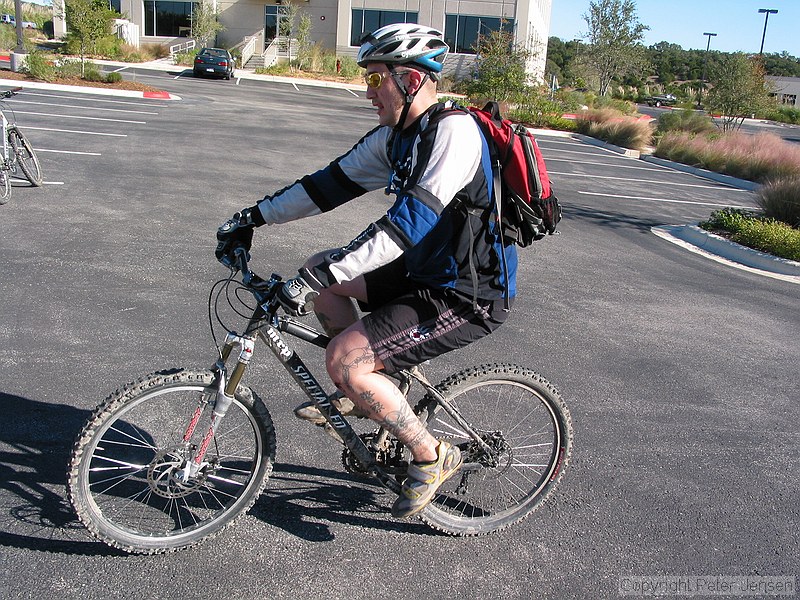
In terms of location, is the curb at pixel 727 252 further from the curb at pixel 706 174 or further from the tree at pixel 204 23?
the tree at pixel 204 23

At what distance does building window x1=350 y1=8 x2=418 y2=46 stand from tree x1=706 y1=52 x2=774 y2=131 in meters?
28.8

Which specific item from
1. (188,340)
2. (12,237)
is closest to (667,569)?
(188,340)

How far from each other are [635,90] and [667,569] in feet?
236

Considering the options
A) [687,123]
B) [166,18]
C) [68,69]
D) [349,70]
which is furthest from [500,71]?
[166,18]

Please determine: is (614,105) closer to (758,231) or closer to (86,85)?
(86,85)

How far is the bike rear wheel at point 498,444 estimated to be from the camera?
3.46m

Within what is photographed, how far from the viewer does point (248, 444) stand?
10.7 ft

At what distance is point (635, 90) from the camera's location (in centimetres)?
6912

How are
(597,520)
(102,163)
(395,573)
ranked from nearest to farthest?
1. (395,573)
2. (597,520)
3. (102,163)

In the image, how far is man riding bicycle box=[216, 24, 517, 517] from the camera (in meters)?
2.83

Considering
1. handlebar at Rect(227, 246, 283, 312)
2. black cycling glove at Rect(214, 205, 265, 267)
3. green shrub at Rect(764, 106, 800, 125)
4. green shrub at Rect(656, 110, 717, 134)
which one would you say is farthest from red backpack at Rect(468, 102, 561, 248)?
green shrub at Rect(764, 106, 800, 125)

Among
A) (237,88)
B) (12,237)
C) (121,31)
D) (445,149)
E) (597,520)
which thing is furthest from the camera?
(121,31)

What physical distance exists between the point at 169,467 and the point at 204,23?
2058 inches

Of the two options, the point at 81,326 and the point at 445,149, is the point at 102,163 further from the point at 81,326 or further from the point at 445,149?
the point at 445,149
